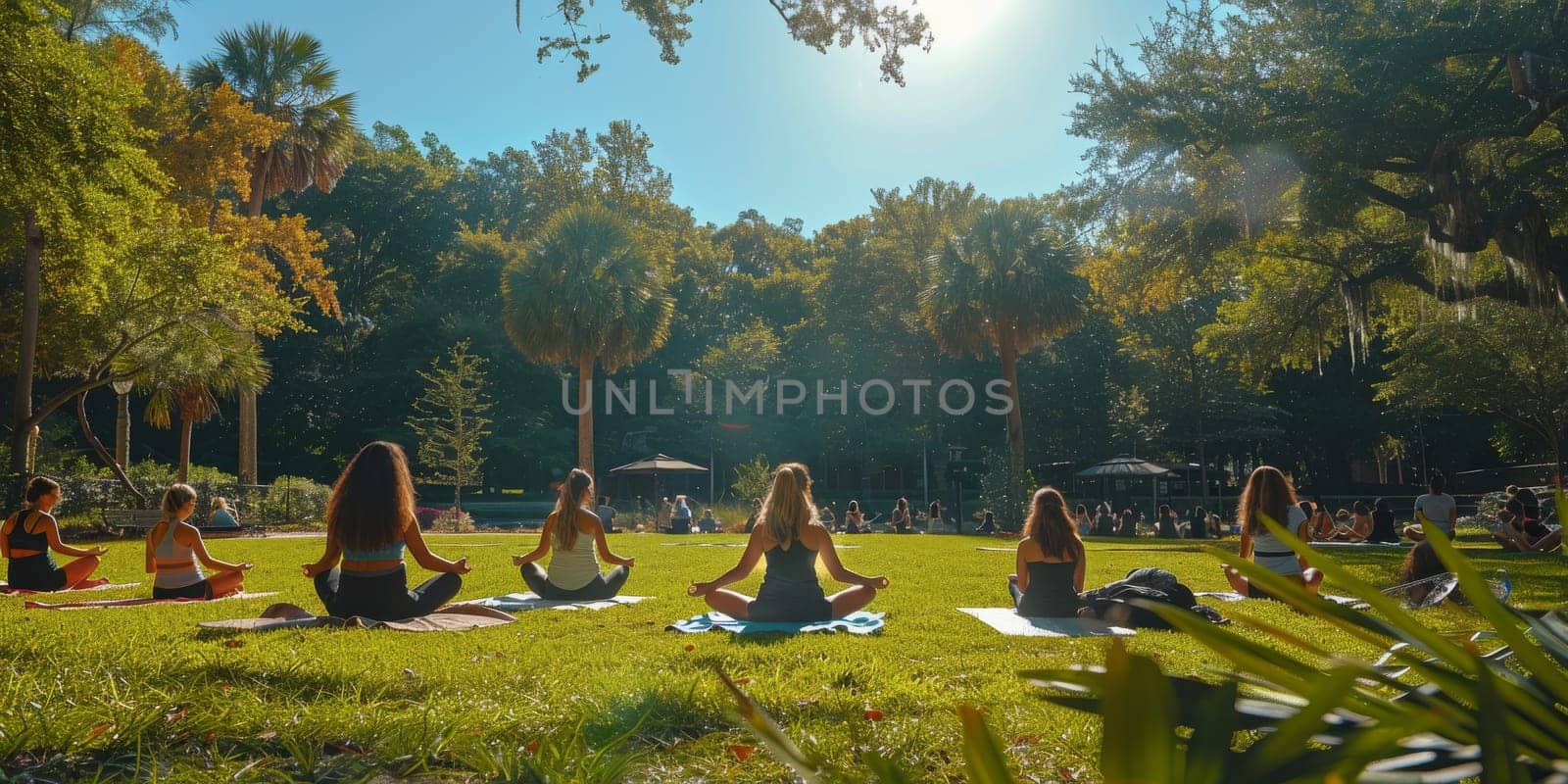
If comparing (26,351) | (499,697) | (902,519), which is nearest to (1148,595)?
(499,697)

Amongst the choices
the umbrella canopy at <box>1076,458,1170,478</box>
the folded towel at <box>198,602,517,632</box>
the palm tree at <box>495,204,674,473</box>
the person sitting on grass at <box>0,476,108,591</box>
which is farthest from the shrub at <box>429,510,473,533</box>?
the folded towel at <box>198,602,517,632</box>

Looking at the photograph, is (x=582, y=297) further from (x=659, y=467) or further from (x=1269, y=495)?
(x=1269, y=495)

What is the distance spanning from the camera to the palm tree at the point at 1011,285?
105 feet

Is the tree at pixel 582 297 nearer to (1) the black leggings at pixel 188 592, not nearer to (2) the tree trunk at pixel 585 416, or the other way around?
(2) the tree trunk at pixel 585 416

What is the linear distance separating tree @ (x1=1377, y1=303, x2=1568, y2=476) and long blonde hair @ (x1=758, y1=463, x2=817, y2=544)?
2208 centimetres

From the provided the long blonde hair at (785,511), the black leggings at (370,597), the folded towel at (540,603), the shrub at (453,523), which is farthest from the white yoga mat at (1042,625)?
the shrub at (453,523)

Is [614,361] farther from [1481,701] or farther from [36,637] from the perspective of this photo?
[1481,701]

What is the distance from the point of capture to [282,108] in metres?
29.7

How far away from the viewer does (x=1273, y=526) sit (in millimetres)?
744

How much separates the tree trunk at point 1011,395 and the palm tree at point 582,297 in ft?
37.7

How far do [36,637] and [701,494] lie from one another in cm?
4525

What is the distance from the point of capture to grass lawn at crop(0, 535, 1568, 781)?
11.4 ft

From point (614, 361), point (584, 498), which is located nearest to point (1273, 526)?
point (584, 498)

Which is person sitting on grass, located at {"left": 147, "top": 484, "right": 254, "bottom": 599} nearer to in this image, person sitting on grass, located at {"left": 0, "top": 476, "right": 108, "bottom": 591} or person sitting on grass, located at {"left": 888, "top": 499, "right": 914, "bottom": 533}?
person sitting on grass, located at {"left": 0, "top": 476, "right": 108, "bottom": 591}
